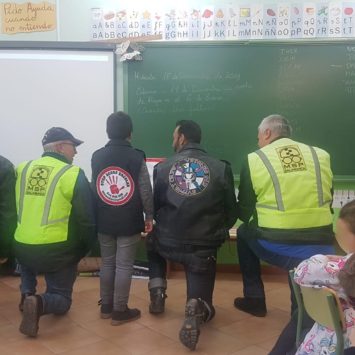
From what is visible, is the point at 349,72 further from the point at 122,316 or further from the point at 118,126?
the point at 122,316

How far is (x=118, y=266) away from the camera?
306 cm

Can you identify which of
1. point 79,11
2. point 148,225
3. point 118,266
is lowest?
point 118,266

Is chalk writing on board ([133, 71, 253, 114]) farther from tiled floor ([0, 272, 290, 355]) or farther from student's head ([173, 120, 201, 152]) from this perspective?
tiled floor ([0, 272, 290, 355])

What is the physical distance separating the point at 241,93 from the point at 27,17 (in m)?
2.01

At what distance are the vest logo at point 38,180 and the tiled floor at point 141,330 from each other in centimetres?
88

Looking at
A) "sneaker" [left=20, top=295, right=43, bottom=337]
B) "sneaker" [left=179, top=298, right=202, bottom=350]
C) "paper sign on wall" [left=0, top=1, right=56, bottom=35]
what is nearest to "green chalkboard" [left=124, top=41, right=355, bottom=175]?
"paper sign on wall" [left=0, top=1, right=56, bottom=35]

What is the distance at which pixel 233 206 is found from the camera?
304 centimetres

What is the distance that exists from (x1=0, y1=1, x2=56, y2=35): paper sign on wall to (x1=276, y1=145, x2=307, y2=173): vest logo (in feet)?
8.20

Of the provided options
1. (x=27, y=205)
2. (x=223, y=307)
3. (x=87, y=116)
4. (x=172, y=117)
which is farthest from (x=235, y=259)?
(x=27, y=205)

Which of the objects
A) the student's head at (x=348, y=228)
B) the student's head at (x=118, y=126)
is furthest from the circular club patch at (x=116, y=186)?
the student's head at (x=348, y=228)

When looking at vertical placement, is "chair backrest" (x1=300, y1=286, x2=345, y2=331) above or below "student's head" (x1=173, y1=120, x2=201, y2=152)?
below

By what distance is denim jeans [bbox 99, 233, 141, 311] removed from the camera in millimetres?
3051

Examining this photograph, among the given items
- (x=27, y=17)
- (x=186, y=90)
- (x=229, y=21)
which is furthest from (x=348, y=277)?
(x=27, y=17)

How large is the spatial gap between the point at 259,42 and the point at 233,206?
165cm
